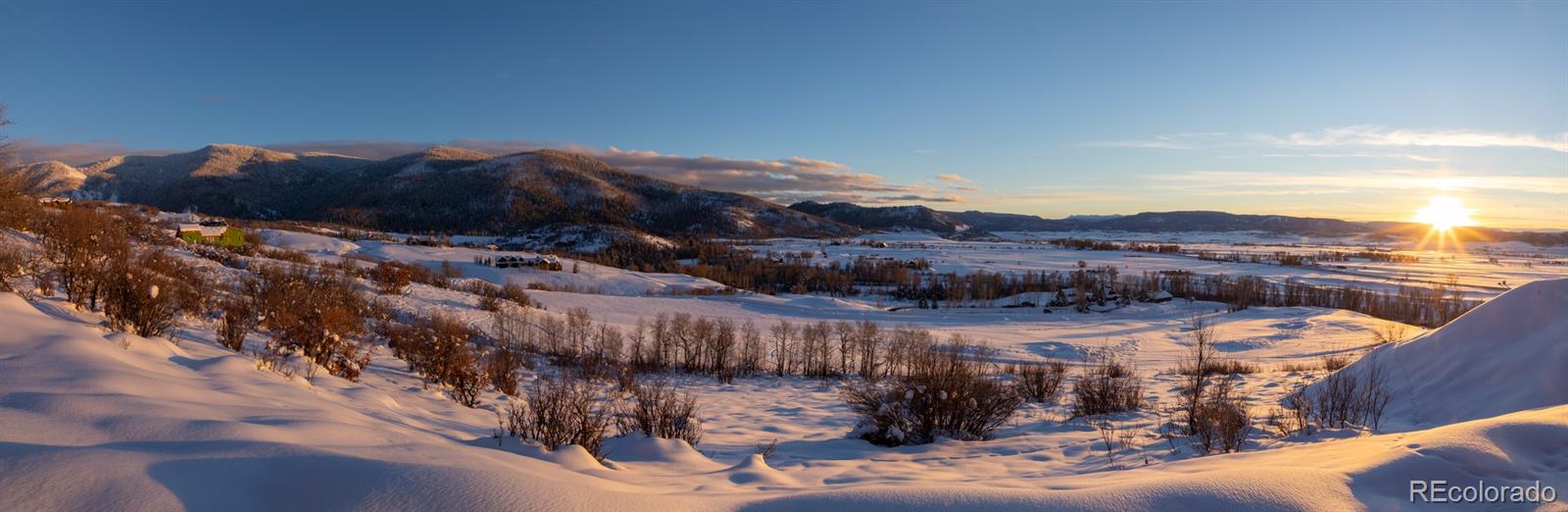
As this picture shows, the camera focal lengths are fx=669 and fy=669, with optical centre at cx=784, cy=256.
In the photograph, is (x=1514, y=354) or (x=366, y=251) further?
(x=366, y=251)

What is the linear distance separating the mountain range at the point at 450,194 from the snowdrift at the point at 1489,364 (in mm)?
90189

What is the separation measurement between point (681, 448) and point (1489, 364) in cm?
945

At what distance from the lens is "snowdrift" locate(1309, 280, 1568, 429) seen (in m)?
6.82

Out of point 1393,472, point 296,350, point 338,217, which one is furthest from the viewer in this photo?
point 338,217

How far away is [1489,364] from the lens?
25.9ft

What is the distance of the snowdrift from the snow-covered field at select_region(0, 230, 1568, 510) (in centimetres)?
3

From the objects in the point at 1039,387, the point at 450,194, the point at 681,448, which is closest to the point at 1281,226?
the point at 450,194

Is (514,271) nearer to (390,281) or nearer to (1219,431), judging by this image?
(390,281)

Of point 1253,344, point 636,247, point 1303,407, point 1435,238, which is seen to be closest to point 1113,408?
point 1303,407

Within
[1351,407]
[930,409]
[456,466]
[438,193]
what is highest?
[438,193]

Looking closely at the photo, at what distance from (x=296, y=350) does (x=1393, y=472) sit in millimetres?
12117

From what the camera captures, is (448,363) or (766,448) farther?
(448,363)

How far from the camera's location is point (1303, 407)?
8.23 metres

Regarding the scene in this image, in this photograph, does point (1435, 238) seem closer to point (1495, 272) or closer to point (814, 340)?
point (1495, 272)
